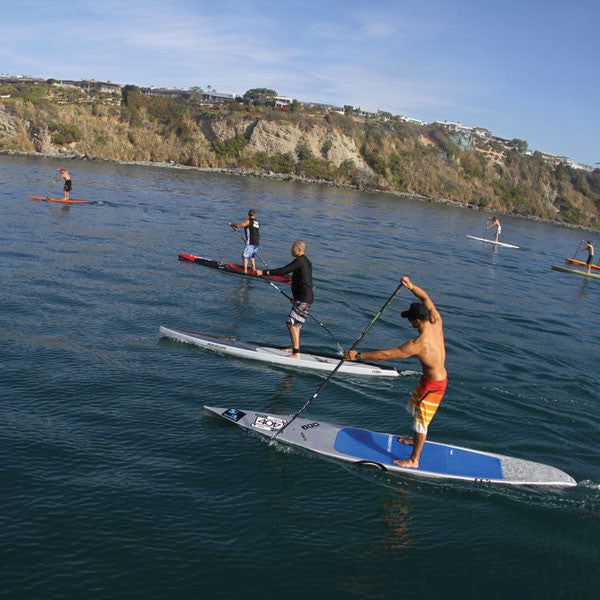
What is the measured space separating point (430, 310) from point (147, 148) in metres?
92.1

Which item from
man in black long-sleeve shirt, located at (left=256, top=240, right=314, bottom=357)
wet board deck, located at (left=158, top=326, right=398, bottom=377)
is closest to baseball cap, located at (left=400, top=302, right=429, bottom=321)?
man in black long-sleeve shirt, located at (left=256, top=240, right=314, bottom=357)

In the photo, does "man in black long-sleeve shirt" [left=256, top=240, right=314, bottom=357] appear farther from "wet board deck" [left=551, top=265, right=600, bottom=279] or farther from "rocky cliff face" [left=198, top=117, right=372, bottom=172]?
"rocky cliff face" [left=198, top=117, right=372, bottom=172]

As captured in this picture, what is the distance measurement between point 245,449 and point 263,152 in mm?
92613

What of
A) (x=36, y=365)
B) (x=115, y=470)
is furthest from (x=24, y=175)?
(x=115, y=470)

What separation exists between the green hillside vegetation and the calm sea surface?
72169 millimetres

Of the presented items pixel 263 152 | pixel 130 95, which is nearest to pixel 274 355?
pixel 263 152

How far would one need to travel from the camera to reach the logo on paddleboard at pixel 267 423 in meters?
8.70

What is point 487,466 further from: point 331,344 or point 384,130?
point 384,130

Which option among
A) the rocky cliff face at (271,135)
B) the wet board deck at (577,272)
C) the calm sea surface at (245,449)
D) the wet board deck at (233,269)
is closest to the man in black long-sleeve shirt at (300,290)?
the calm sea surface at (245,449)

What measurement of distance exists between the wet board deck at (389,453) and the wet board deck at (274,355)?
287 cm

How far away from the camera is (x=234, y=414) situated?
8.90m

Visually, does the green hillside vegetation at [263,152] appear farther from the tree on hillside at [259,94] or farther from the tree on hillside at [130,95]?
the tree on hillside at [259,94]

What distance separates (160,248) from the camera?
928 inches

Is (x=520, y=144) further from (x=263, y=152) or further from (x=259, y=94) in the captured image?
(x=263, y=152)
